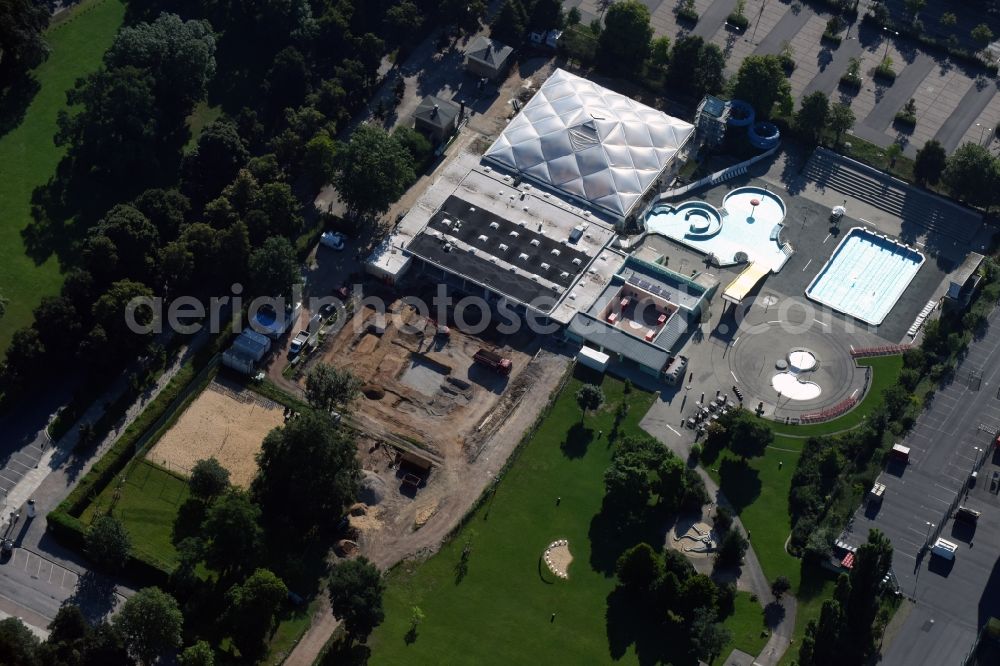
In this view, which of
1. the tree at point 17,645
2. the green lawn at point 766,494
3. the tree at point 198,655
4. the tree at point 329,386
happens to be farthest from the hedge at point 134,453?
the green lawn at point 766,494

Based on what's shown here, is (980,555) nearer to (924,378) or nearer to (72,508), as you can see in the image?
(924,378)

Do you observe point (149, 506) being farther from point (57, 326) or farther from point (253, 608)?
point (57, 326)

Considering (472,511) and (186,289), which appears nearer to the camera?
(472,511)

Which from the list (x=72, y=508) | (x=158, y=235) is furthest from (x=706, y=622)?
(x=158, y=235)

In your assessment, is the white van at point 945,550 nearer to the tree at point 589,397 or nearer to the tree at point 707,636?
the tree at point 707,636

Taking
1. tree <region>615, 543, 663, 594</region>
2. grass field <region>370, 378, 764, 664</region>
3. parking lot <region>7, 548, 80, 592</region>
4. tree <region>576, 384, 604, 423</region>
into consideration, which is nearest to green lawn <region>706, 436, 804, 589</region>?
grass field <region>370, 378, 764, 664</region>

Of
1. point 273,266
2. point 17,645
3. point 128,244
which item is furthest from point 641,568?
point 128,244

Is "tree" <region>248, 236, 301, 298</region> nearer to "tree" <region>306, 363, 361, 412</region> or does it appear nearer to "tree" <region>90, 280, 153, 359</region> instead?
"tree" <region>90, 280, 153, 359</region>
